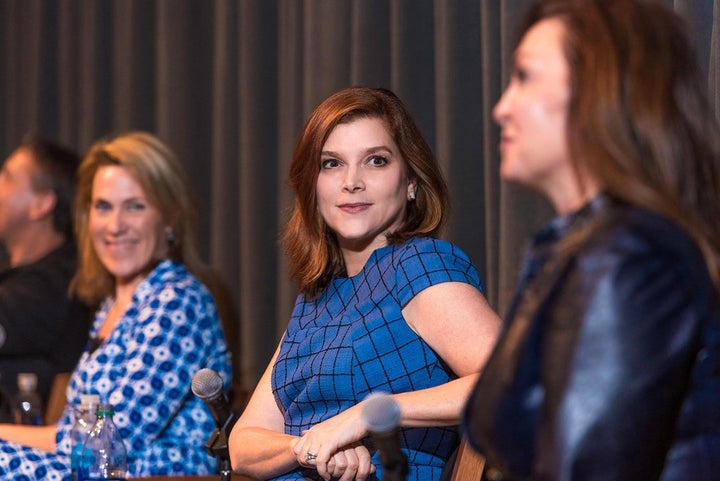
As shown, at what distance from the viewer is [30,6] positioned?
201 inches

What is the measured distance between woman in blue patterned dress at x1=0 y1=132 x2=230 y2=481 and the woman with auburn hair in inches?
74.8

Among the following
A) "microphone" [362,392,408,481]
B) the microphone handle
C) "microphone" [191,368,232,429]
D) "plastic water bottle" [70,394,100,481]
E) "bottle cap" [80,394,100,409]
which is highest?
"microphone" [362,392,408,481]

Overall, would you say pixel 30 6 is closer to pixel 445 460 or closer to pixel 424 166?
pixel 424 166

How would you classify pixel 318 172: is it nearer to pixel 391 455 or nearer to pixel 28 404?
pixel 391 455

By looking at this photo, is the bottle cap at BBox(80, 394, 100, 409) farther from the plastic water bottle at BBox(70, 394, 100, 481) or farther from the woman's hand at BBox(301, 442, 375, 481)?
the woman's hand at BBox(301, 442, 375, 481)

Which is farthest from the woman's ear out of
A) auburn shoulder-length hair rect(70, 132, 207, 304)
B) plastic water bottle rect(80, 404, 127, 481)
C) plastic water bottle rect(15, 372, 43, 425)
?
plastic water bottle rect(15, 372, 43, 425)

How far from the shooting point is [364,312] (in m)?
2.28

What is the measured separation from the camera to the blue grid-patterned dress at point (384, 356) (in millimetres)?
2207

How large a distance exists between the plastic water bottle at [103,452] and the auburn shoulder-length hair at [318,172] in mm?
668

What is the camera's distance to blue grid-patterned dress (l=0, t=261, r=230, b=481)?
306cm

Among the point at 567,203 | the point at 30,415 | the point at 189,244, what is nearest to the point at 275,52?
the point at 189,244

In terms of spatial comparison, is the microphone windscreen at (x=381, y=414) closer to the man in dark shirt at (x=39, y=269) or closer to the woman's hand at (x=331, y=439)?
the woman's hand at (x=331, y=439)

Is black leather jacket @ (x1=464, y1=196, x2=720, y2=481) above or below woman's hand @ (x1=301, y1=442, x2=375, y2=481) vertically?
above

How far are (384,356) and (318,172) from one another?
0.45 m
